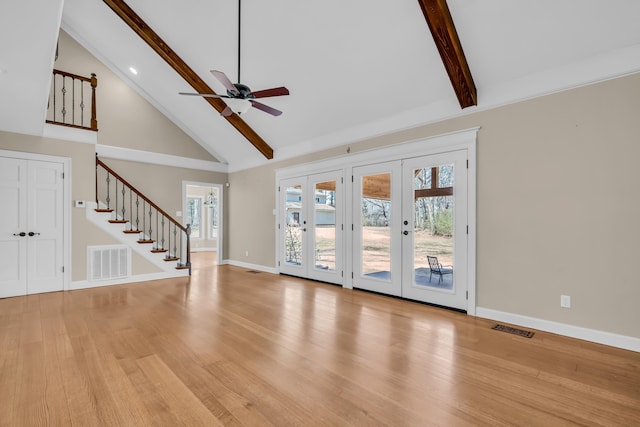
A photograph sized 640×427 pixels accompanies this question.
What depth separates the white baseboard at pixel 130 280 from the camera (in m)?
5.35

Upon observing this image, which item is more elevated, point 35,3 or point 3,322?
point 35,3

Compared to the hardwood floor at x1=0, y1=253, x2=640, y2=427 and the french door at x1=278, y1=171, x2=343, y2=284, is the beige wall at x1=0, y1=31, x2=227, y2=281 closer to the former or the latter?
the hardwood floor at x1=0, y1=253, x2=640, y2=427

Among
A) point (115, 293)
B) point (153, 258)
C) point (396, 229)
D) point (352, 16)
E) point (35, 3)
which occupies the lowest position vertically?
point (115, 293)

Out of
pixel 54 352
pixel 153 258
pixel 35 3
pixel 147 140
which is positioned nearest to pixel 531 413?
pixel 54 352

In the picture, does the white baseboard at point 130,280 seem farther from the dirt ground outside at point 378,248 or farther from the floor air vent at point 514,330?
the floor air vent at point 514,330

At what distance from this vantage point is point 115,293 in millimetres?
5027

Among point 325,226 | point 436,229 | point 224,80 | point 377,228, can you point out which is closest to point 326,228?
point 325,226

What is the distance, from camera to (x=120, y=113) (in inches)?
263

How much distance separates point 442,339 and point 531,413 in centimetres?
120

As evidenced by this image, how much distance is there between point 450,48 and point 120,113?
6778 millimetres

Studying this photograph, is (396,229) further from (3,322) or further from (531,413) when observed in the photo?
(3,322)

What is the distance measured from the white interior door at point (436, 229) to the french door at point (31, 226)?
19.1 ft

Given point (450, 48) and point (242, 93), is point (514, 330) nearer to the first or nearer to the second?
point (450, 48)

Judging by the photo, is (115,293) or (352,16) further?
(115,293)
